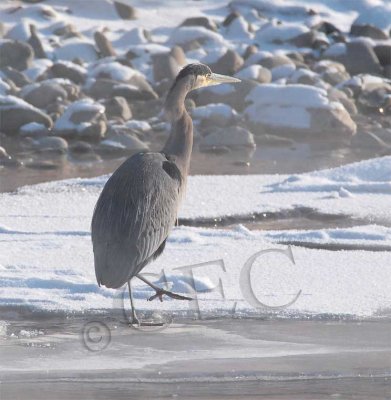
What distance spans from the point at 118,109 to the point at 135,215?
10.3 metres

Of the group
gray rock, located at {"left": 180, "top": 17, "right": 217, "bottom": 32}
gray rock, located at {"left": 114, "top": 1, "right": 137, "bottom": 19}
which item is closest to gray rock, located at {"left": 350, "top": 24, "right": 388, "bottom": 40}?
gray rock, located at {"left": 180, "top": 17, "right": 217, "bottom": 32}

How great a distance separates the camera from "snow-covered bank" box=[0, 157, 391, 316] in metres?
8.17

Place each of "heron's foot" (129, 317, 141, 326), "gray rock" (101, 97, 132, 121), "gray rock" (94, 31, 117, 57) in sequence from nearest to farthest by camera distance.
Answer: "heron's foot" (129, 317, 141, 326)
"gray rock" (101, 97, 132, 121)
"gray rock" (94, 31, 117, 57)

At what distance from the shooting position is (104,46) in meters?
21.8

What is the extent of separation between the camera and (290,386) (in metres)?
6.37

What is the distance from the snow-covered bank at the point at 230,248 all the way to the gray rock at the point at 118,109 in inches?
198

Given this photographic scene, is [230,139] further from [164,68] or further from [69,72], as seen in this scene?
[69,72]

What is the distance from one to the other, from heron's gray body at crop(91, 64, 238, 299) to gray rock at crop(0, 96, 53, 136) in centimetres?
883

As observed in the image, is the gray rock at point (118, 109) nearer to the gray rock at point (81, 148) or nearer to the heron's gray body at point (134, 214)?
the gray rock at point (81, 148)

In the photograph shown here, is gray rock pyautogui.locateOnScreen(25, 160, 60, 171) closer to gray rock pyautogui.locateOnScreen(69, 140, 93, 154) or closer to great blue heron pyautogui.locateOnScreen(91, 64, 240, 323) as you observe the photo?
gray rock pyautogui.locateOnScreen(69, 140, 93, 154)

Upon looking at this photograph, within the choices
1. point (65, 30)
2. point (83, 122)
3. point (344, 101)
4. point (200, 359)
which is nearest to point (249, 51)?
point (344, 101)

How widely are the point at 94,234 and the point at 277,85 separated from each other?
1071 cm

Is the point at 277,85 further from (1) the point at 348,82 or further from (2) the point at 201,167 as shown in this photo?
(2) the point at 201,167

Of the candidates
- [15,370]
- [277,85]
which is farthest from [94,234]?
[277,85]
